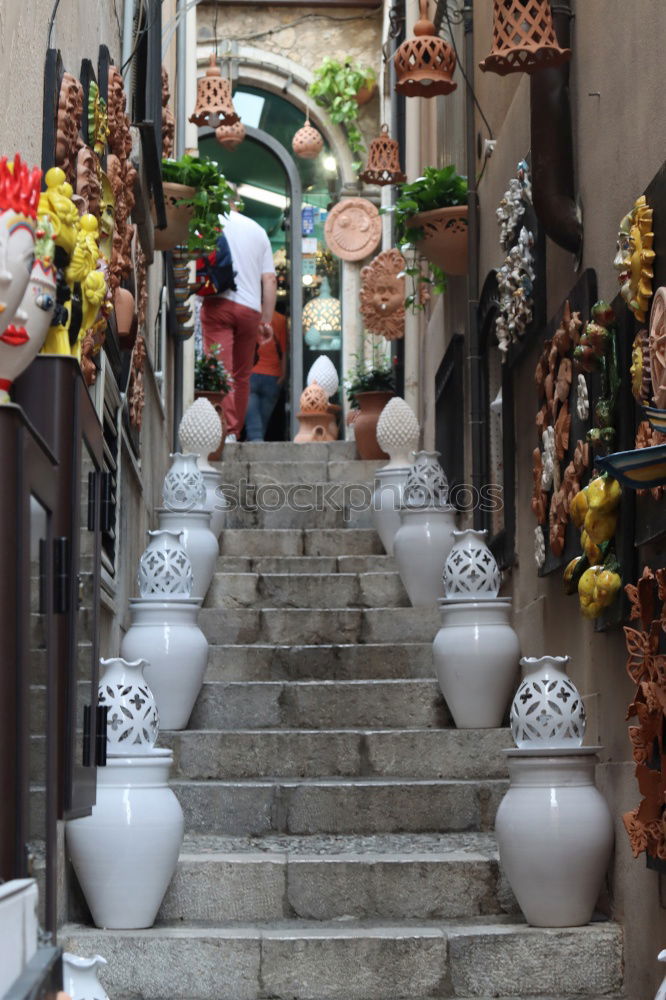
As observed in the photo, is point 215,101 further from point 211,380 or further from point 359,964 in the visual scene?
point 359,964

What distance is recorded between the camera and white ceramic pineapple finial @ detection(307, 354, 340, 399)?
448 inches

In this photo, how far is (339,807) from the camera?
4.96 metres

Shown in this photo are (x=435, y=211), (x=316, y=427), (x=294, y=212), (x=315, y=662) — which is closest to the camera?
(x=315, y=662)

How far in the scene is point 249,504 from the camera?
319 inches

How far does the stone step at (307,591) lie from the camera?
6754mm

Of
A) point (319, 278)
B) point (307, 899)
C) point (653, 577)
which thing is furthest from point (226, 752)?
point (319, 278)

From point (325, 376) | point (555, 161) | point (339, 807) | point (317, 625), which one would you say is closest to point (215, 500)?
point (317, 625)

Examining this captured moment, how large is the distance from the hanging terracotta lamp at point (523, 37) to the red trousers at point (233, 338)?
510 cm

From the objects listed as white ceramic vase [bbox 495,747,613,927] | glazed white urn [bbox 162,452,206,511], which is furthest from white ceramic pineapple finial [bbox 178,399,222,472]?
white ceramic vase [bbox 495,747,613,927]

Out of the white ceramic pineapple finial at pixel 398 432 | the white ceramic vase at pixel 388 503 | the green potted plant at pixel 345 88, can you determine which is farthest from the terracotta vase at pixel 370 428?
the green potted plant at pixel 345 88

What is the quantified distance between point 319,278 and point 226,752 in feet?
25.7

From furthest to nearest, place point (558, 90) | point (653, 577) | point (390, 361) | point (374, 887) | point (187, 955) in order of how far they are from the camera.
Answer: point (390, 361) < point (558, 90) < point (374, 887) < point (187, 955) < point (653, 577)

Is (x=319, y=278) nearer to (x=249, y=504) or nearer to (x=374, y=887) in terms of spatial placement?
(x=249, y=504)

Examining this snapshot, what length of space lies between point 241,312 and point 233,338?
26 centimetres
